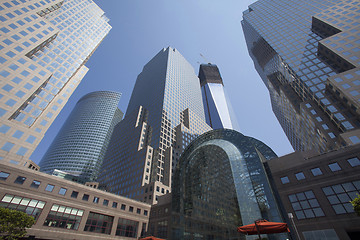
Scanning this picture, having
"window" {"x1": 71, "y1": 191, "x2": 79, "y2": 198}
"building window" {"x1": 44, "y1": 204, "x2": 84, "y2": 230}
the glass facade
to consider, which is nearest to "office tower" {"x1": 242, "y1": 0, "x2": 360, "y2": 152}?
the glass facade

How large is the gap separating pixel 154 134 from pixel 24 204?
63608 mm

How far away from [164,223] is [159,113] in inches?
2575

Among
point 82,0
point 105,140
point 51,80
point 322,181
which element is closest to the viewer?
point 322,181

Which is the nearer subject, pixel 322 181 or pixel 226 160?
pixel 322 181

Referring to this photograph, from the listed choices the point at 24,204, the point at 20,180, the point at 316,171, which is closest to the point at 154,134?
the point at 20,180

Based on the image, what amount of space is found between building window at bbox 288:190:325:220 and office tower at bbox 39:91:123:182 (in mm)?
147558

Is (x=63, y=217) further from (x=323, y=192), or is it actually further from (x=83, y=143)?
(x=83, y=143)

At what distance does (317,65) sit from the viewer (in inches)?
2665

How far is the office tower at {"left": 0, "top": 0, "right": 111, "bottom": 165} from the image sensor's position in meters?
43.0

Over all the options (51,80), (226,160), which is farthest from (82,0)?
(226,160)

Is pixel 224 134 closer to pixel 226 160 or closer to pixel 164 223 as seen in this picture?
pixel 226 160

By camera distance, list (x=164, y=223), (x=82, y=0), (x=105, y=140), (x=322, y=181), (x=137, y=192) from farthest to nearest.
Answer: (x=105, y=140)
(x=82, y=0)
(x=137, y=192)
(x=164, y=223)
(x=322, y=181)

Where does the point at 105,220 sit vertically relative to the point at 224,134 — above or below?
below

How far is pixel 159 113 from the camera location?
99.6 meters
